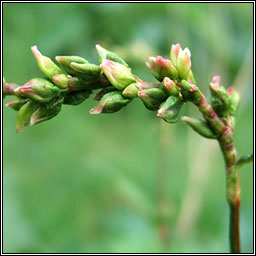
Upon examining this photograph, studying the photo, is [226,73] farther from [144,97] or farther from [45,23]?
[144,97]

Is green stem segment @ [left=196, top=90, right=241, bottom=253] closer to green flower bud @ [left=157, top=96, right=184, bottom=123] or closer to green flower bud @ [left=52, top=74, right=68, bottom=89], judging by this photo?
green flower bud @ [left=157, top=96, right=184, bottom=123]

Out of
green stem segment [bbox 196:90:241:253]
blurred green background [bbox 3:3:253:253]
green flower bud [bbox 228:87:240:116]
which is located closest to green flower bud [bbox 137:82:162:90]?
green stem segment [bbox 196:90:241:253]

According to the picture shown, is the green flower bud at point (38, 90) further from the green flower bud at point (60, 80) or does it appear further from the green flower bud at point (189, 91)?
the green flower bud at point (189, 91)

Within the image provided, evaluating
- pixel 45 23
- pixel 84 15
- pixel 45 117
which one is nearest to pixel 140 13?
pixel 84 15

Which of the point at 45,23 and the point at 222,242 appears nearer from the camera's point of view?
the point at 222,242

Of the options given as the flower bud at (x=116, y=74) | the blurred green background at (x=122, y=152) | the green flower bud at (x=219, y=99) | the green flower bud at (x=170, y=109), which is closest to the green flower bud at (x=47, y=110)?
the flower bud at (x=116, y=74)

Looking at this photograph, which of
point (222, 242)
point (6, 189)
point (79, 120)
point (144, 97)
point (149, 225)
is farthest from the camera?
point (79, 120)
